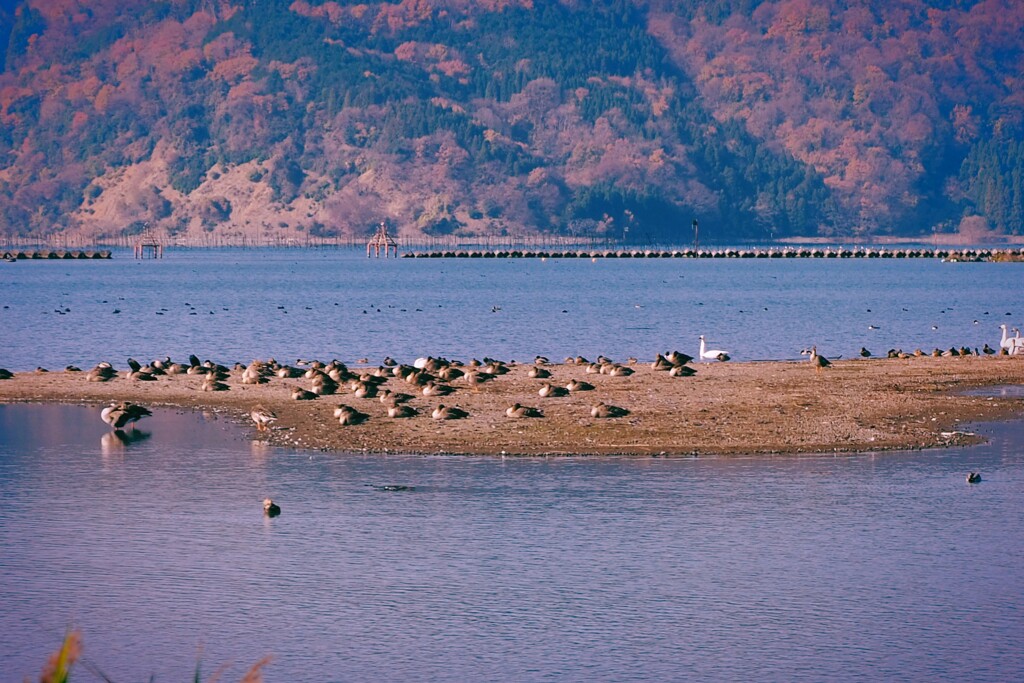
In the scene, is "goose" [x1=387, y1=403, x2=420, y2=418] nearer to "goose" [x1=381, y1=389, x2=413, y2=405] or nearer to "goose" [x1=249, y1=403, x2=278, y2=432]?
"goose" [x1=381, y1=389, x2=413, y2=405]

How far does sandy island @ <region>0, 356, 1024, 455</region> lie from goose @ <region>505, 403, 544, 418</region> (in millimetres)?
245

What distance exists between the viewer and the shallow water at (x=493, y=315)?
63.3 metres

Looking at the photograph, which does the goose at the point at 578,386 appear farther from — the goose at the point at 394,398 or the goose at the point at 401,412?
the goose at the point at 401,412

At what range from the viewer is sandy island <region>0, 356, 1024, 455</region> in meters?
29.7

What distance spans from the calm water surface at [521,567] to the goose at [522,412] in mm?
4670

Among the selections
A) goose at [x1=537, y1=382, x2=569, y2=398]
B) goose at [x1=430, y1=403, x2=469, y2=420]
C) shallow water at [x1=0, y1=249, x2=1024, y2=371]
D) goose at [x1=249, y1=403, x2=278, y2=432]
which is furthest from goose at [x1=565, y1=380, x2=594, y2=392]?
shallow water at [x1=0, y1=249, x2=1024, y2=371]

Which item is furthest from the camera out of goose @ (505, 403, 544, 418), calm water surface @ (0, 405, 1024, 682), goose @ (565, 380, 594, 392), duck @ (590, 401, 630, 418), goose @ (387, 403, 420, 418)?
goose @ (565, 380, 594, 392)

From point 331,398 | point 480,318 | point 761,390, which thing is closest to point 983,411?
point 761,390

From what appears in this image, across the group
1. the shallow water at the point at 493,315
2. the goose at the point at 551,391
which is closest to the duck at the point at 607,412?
the goose at the point at 551,391

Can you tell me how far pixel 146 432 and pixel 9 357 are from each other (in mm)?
28225

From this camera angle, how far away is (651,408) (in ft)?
111

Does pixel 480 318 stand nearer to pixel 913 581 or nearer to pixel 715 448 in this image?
pixel 715 448

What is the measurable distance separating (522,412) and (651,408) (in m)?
3.21

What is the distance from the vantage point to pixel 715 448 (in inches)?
1139
